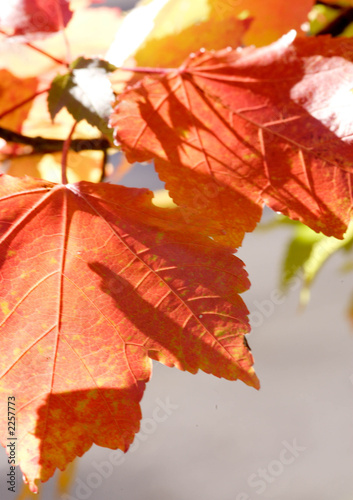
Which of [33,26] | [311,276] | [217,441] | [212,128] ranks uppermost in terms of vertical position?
[33,26]

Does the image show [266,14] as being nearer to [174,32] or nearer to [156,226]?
[174,32]

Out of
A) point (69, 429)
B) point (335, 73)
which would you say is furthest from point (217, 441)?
point (335, 73)

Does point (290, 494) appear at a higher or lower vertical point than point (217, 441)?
lower

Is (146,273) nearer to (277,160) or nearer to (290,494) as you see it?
(277,160)

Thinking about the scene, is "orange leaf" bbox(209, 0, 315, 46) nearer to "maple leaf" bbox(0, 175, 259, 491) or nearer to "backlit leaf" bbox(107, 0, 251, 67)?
"backlit leaf" bbox(107, 0, 251, 67)

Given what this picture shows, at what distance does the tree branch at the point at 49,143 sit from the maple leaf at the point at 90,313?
8cm

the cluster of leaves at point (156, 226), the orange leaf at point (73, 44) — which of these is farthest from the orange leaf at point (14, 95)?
the cluster of leaves at point (156, 226)

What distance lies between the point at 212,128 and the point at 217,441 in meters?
0.57

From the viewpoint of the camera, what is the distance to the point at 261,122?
0.26 m

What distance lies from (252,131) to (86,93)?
0.10 meters

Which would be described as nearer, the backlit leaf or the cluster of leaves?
the cluster of leaves

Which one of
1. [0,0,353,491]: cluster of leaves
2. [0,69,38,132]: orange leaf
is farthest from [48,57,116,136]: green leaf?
[0,69,38,132]: orange leaf

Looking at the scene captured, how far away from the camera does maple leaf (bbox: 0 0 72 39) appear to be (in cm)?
30

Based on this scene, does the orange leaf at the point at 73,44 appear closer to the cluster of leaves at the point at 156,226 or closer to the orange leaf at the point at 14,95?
the orange leaf at the point at 14,95
